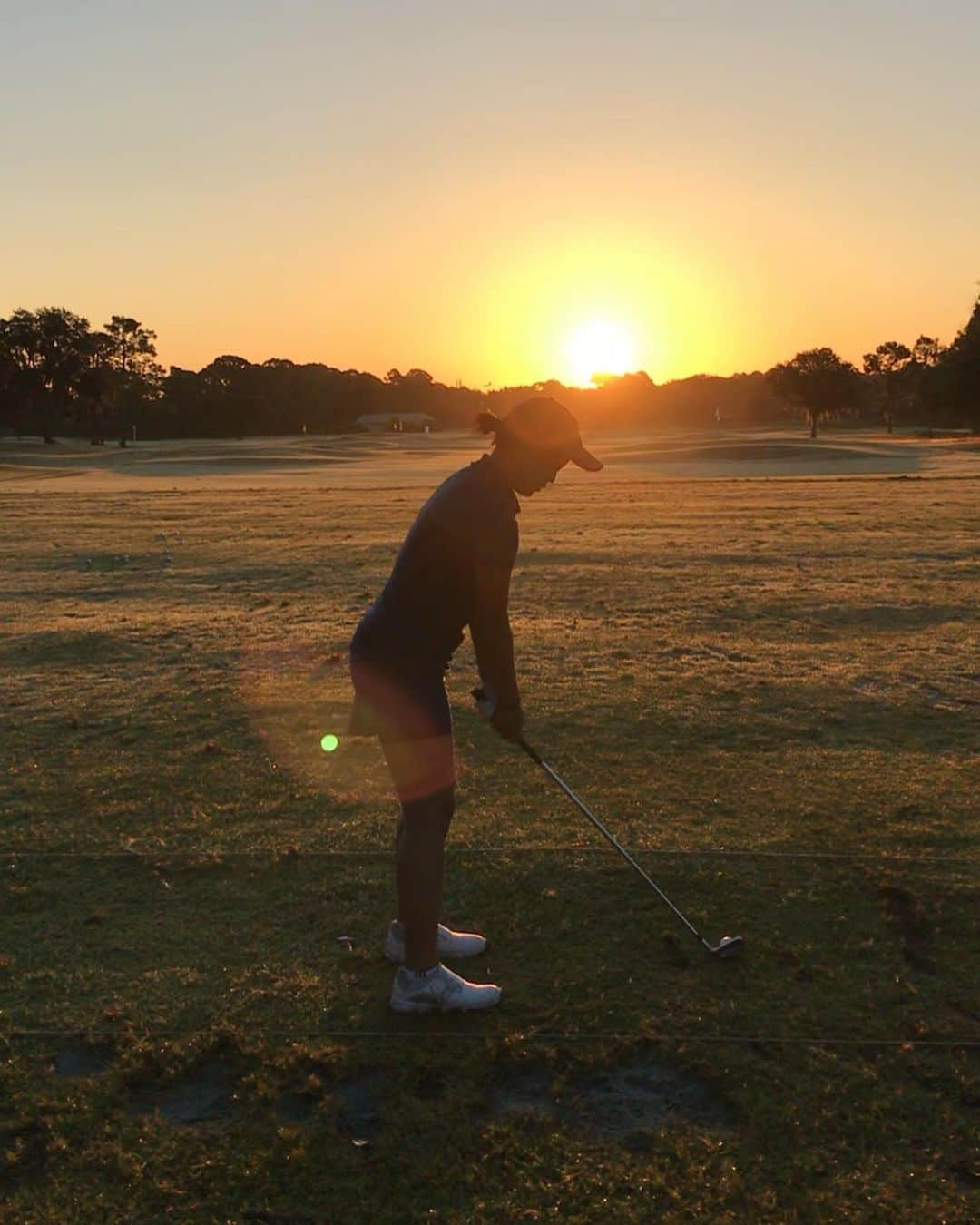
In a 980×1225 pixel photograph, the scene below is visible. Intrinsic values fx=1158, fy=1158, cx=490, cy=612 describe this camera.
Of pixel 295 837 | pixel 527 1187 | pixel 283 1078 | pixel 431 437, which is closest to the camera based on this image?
pixel 527 1187

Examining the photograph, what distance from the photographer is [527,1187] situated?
133 inches

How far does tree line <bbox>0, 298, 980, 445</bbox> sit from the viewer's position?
82.1m

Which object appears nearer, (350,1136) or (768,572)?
(350,1136)

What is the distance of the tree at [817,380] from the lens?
87.6 metres

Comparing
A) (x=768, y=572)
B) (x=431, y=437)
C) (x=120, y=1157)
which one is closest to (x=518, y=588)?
(x=768, y=572)

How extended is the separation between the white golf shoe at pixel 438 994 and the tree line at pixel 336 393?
178 feet

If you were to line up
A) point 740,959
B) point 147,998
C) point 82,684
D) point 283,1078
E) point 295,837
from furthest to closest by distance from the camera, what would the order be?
point 82,684, point 295,837, point 740,959, point 147,998, point 283,1078

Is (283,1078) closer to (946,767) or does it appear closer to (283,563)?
(946,767)

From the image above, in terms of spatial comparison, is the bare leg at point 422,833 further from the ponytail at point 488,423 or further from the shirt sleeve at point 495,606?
the ponytail at point 488,423

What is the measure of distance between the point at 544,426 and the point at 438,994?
2148 millimetres

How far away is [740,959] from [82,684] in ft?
20.9

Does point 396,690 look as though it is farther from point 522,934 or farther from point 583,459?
point 522,934

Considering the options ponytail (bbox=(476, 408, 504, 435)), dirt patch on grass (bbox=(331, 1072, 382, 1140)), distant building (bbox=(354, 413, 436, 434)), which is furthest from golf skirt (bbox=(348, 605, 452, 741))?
distant building (bbox=(354, 413, 436, 434))

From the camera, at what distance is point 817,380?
87.8 metres
